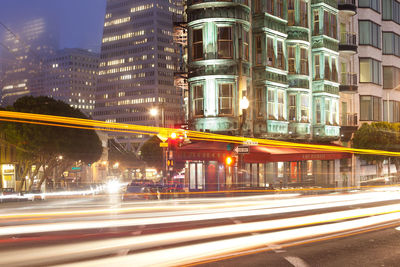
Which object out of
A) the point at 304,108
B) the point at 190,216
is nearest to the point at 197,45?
the point at 304,108

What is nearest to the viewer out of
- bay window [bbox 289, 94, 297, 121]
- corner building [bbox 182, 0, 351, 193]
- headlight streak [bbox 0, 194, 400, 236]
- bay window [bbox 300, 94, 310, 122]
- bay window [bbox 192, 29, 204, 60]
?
headlight streak [bbox 0, 194, 400, 236]

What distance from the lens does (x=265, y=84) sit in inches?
1328

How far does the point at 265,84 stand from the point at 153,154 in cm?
7920

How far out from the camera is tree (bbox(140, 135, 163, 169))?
110 metres

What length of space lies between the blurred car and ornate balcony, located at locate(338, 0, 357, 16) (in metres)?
26.7

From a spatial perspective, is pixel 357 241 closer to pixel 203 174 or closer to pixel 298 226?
pixel 298 226

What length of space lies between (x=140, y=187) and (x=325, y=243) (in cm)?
1759

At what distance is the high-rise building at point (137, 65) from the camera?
17700 centimetres

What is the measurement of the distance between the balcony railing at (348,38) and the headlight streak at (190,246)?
100ft

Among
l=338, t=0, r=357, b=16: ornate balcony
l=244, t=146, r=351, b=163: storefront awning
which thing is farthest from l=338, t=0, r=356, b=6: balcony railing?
l=244, t=146, r=351, b=163: storefront awning

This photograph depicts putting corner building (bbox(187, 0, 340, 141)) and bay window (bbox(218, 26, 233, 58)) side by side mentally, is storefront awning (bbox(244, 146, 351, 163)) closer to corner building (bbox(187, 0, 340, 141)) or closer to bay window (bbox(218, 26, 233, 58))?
corner building (bbox(187, 0, 340, 141))

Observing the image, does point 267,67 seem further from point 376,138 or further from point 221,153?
point 376,138

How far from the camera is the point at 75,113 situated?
190 ft

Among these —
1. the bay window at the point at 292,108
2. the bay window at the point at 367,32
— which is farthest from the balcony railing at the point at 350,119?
the bay window at the point at 292,108
